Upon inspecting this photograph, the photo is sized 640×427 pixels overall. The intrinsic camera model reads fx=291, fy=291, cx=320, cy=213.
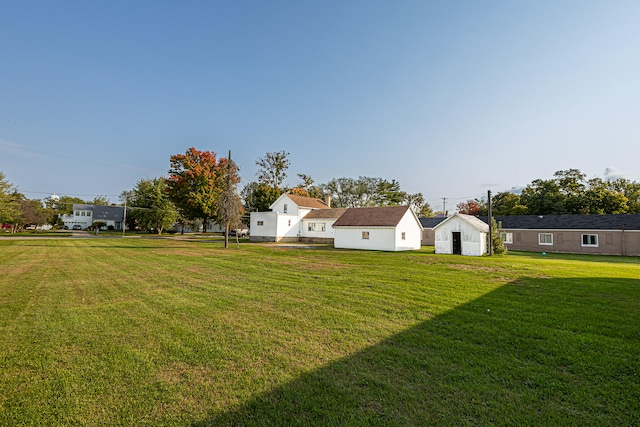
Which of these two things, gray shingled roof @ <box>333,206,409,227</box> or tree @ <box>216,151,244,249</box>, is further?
gray shingled roof @ <box>333,206,409,227</box>

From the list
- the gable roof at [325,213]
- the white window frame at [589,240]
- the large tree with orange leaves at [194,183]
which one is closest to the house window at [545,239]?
the white window frame at [589,240]

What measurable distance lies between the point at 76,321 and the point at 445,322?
7420 millimetres

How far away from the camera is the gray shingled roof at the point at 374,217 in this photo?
2730cm

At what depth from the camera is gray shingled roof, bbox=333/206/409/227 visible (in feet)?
89.6

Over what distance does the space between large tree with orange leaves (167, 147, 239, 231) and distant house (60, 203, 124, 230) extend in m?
36.7

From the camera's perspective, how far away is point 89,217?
71938 millimetres

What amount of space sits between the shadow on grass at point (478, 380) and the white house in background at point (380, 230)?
20469 millimetres

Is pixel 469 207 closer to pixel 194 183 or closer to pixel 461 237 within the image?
pixel 461 237

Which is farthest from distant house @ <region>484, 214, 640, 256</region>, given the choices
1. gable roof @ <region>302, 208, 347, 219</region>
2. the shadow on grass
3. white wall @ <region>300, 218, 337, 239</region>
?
the shadow on grass

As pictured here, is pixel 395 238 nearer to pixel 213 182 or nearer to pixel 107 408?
pixel 107 408

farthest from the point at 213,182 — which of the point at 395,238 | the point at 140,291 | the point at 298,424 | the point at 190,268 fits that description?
the point at 298,424

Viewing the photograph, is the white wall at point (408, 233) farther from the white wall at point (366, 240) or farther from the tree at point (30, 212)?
the tree at point (30, 212)

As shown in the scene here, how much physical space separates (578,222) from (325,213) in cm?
2642

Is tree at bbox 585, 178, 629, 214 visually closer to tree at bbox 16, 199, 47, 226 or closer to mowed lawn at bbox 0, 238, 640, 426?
mowed lawn at bbox 0, 238, 640, 426
